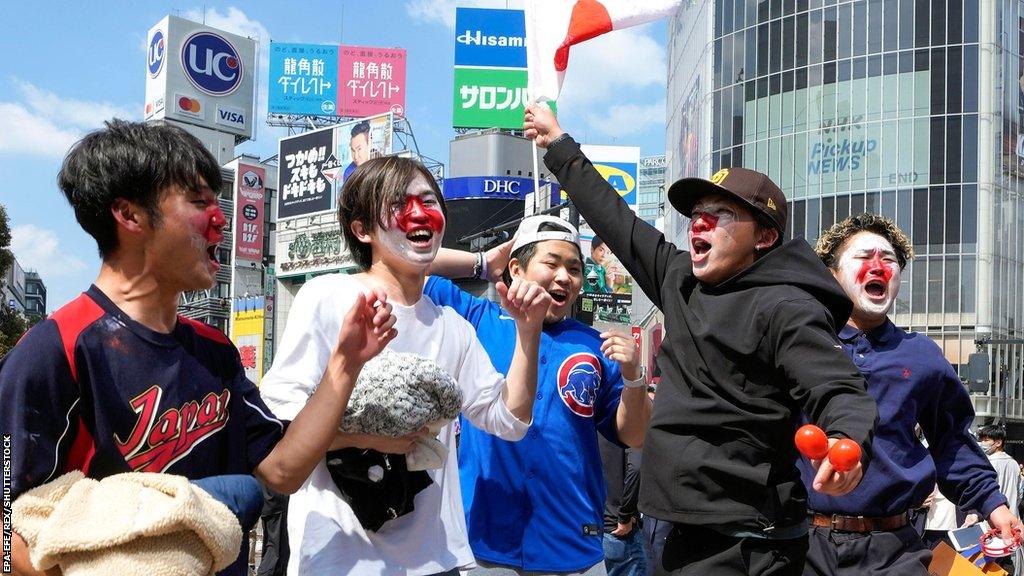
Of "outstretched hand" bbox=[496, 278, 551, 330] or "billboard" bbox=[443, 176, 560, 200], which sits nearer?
"outstretched hand" bbox=[496, 278, 551, 330]

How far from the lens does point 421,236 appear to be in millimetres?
3416

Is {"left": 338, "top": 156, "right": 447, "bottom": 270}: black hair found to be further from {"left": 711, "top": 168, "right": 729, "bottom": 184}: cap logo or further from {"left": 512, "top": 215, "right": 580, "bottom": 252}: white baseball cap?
{"left": 711, "top": 168, "right": 729, "bottom": 184}: cap logo

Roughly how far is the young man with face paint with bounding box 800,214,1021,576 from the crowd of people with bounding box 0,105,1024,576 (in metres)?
0.01

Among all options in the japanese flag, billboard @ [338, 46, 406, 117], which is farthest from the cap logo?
billboard @ [338, 46, 406, 117]

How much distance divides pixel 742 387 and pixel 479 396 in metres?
0.91

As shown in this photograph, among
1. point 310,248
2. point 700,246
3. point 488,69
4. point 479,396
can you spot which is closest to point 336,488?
point 479,396

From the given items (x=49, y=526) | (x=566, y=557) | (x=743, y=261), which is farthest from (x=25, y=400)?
(x=566, y=557)

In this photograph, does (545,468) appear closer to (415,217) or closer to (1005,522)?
(415,217)

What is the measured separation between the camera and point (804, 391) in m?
2.88

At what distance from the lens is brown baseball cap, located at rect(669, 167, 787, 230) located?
3250mm

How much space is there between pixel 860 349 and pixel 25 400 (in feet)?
11.2

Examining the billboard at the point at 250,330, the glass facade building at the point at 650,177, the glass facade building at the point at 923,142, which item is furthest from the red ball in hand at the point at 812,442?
the glass facade building at the point at 650,177

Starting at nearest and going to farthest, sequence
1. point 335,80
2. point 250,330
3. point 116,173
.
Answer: point 116,173
point 250,330
point 335,80

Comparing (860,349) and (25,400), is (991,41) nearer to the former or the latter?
(860,349)
